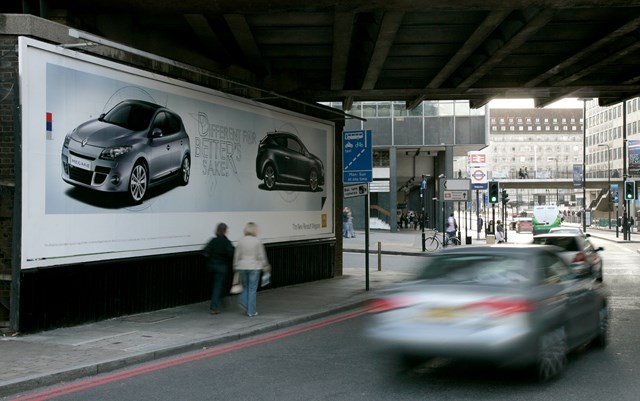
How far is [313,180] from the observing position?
18.2m

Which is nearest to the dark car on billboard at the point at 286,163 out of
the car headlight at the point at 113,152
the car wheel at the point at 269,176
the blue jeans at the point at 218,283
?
the car wheel at the point at 269,176

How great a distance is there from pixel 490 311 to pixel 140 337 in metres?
5.33

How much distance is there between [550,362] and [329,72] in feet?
38.9

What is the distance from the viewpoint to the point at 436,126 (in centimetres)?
4466

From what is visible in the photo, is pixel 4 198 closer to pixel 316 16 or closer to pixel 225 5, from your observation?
pixel 225 5

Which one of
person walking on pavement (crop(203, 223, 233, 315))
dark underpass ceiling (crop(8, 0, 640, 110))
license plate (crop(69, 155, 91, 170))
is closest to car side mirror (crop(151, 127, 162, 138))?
license plate (crop(69, 155, 91, 170))

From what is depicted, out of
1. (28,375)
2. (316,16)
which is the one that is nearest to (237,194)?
(316,16)

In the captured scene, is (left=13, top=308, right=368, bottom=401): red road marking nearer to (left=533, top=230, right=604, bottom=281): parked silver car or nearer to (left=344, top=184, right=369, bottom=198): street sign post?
(left=344, top=184, right=369, bottom=198): street sign post

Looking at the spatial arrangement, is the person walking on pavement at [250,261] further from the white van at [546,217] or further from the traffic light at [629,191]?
the white van at [546,217]

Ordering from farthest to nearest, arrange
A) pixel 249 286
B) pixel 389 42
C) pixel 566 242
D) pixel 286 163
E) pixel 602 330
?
pixel 286 163 < pixel 566 242 < pixel 389 42 < pixel 249 286 < pixel 602 330

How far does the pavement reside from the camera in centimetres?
744

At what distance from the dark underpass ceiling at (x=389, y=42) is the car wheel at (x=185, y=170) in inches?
78.7

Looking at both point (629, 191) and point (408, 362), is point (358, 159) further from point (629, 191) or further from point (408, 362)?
point (629, 191)

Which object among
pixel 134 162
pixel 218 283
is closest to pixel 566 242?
pixel 218 283
